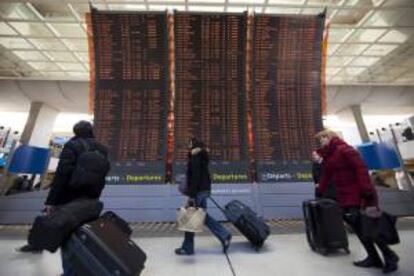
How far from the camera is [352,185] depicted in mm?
3113

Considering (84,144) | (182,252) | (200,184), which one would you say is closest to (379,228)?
(200,184)

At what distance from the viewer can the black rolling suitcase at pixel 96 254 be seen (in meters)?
2.10

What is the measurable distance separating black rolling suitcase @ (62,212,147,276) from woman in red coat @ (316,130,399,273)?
2040 mm

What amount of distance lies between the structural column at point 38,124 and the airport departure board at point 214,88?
1021 centimetres

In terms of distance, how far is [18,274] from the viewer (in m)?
2.73

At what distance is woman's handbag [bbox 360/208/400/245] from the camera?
2.79 m

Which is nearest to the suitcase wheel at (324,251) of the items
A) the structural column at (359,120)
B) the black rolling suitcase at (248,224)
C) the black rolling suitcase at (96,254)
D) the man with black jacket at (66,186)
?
the black rolling suitcase at (248,224)

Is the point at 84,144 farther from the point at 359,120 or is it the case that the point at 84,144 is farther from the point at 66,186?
the point at 359,120

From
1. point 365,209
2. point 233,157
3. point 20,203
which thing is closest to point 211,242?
point 233,157

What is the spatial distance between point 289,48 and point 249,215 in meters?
2.93

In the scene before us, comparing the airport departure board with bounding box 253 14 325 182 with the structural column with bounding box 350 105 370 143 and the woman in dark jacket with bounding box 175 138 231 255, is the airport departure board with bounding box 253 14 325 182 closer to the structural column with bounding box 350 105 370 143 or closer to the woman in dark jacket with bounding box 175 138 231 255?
the woman in dark jacket with bounding box 175 138 231 255

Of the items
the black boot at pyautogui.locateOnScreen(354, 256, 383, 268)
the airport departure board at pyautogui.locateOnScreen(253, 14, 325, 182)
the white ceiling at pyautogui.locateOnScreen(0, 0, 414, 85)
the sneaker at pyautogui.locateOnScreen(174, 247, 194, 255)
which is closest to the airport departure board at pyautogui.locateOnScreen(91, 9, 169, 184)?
the airport departure board at pyautogui.locateOnScreen(253, 14, 325, 182)

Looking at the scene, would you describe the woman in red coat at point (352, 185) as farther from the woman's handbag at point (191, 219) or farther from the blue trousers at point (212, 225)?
the woman's handbag at point (191, 219)

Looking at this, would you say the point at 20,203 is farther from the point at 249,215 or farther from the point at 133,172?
the point at 249,215
